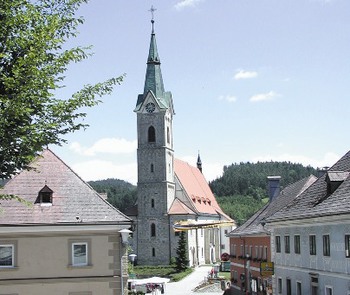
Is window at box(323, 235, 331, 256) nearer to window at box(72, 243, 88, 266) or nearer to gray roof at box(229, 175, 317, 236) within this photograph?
window at box(72, 243, 88, 266)

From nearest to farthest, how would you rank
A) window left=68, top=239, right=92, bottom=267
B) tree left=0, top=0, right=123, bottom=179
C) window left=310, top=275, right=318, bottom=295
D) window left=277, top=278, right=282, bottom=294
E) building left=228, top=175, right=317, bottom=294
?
tree left=0, top=0, right=123, bottom=179 → window left=68, top=239, right=92, bottom=267 → window left=310, top=275, right=318, bottom=295 → window left=277, top=278, right=282, bottom=294 → building left=228, top=175, right=317, bottom=294

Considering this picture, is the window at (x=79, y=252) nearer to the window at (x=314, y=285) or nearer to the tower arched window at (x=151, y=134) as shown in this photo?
the window at (x=314, y=285)

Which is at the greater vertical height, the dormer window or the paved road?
the dormer window

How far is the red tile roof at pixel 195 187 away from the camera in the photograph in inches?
3541

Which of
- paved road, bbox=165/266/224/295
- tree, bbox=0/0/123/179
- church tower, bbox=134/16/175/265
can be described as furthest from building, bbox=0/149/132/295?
church tower, bbox=134/16/175/265

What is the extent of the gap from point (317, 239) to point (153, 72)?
2464 inches

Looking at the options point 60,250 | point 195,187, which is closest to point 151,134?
point 195,187

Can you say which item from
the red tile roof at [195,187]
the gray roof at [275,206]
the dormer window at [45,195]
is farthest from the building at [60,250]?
the red tile roof at [195,187]

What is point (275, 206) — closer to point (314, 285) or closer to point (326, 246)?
point (314, 285)

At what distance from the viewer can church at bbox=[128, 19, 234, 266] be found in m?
82.9

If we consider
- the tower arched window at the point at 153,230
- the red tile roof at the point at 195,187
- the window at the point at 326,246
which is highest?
the red tile roof at the point at 195,187

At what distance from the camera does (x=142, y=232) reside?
83.5 meters

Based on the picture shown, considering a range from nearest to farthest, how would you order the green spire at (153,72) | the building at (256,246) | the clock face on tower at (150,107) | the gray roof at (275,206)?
the building at (256,246), the gray roof at (275,206), the green spire at (153,72), the clock face on tower at (150,107)

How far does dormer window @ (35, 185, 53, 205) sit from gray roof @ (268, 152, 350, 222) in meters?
10.2
